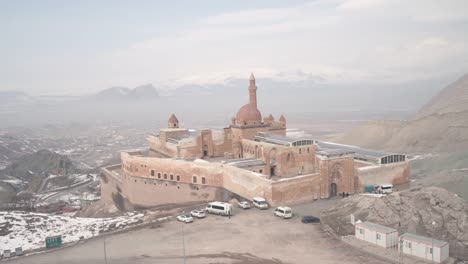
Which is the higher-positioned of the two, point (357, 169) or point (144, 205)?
point (357, 169)

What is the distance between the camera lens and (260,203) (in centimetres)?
3350

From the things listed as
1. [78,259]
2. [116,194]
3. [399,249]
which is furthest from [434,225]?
[116,194]

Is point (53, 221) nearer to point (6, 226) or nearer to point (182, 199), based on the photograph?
point (6, 226)

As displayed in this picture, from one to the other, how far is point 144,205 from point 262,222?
20370 mm

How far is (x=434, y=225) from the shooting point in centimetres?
2536

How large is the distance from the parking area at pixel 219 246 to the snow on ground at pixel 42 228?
136 inches

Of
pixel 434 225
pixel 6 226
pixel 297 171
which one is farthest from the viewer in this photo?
pixel 297 171

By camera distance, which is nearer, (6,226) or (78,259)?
(78,259)

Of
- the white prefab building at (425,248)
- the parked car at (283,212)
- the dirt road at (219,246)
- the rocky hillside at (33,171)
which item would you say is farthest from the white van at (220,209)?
the rocky hillside at (33,171)

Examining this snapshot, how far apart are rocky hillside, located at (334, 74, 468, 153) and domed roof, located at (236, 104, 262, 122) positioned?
42907 millimetres

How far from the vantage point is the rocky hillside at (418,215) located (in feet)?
81.0

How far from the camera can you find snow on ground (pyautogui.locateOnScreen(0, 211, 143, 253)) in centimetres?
2965

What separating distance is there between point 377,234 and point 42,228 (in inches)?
1066

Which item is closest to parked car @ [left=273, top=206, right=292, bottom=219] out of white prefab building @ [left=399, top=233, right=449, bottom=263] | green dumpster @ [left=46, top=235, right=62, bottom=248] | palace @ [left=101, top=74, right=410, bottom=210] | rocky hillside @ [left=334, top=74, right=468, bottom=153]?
palace @ [left=101, top=74, right=410, bottom=210]
